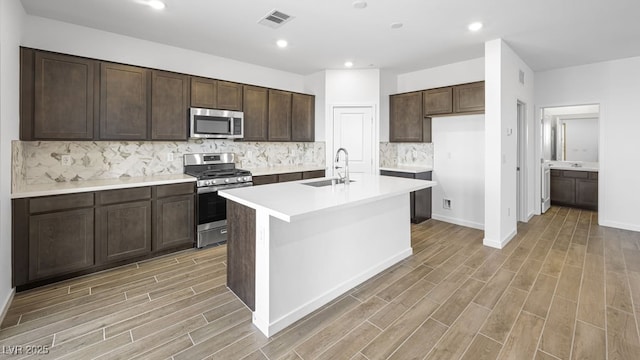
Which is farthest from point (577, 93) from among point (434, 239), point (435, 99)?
point (434, 239)

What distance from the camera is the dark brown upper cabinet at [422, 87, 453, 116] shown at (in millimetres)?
4836

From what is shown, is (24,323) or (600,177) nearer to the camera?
(24,323)

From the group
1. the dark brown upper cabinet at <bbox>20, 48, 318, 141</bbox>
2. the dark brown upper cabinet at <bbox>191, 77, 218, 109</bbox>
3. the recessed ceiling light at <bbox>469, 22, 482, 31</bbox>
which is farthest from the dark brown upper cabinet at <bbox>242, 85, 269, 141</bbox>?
the recessed ceiling light at <bbox>469, 22, 482, 31</bbox>

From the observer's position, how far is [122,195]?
322 centimetres

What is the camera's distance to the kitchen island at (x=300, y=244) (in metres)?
2.15

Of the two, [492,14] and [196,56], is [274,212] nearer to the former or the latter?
[492,14]

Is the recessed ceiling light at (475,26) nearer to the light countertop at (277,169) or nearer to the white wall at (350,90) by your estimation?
the white wall at (350,90)

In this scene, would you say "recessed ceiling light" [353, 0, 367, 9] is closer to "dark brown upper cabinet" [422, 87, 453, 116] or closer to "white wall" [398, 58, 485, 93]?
"dark brown upper cabinet" [422, 87, 453, 116]

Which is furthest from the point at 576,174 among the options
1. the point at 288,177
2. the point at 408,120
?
the point at 288,177

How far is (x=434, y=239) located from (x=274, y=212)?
3.14m

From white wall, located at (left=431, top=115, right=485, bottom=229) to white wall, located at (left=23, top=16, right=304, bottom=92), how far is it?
129 inches

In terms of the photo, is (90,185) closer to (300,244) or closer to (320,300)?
(300,244)

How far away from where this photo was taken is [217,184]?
394cm

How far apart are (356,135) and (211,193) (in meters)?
2.78
